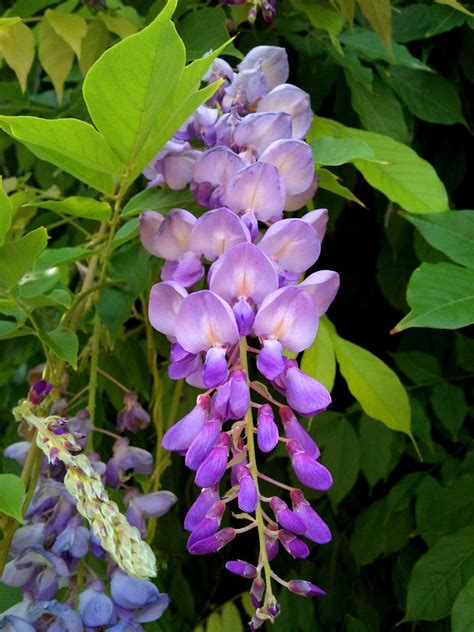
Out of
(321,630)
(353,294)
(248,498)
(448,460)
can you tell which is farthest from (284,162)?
(321,630)

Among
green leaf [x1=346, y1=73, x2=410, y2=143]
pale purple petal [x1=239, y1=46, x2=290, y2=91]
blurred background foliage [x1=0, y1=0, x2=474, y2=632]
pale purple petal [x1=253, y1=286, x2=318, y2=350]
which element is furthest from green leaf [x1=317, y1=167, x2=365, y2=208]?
green leaf [x1=346, y1=73, x2=410, y2=143]

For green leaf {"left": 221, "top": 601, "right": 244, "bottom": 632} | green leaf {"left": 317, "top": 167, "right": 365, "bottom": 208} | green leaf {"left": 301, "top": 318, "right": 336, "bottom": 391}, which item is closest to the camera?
green leaf {"left": 317, "top": 167, "right": 365, "bottom": 208}

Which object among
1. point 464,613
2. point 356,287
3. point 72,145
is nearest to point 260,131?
point 72,145

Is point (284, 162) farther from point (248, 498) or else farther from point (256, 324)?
point (248, 498)

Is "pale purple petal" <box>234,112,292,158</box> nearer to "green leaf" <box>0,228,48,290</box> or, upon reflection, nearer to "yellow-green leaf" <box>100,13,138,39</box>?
"green leaf" <box>0,228,48,290</box>

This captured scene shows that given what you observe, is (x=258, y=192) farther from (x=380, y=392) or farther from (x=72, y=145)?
(x=380, y=392)

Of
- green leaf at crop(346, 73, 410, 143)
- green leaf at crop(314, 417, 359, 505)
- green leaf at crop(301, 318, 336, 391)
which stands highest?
green leaf at crop(346, 73, 410, 143)
